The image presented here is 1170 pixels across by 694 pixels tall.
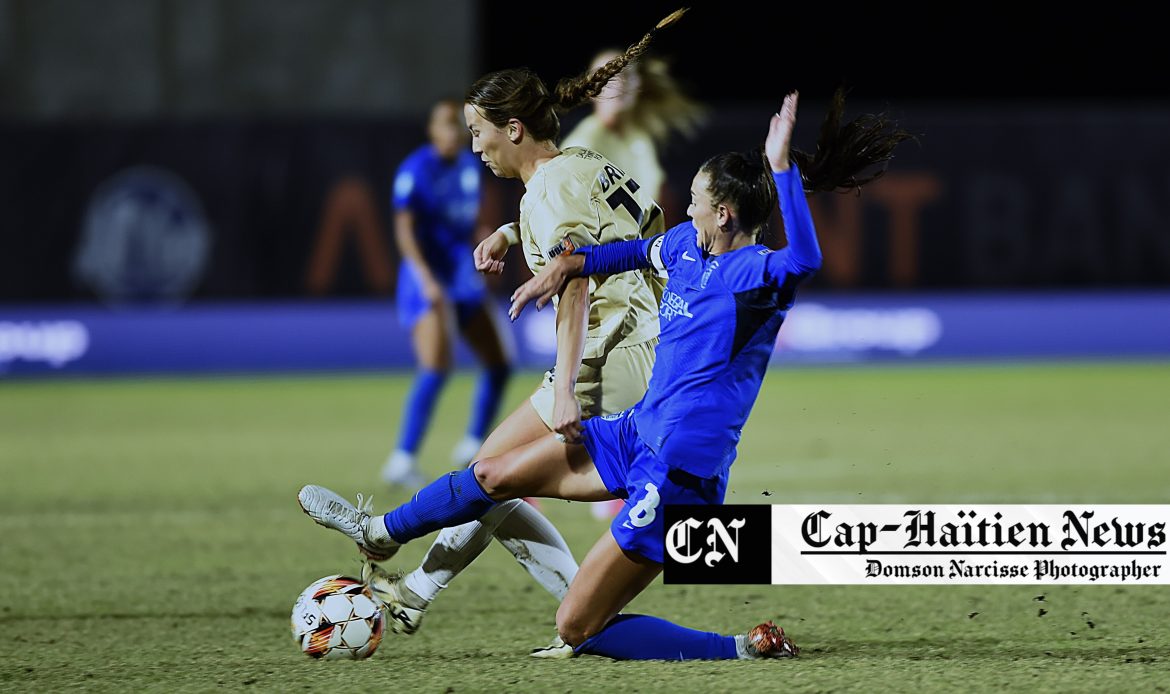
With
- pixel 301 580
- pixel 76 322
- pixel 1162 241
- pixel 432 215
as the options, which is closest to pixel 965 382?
pixel 1162 241

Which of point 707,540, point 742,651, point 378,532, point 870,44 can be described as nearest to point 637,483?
point 707,540

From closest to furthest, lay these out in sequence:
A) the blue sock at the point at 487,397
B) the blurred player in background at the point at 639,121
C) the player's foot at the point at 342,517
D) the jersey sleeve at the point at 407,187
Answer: the player's foot at the point at 342,517
the blurred player in background at the point at 639,121
the jersey sleeve at the point at 407,187
the blue sock at the point at 487,397

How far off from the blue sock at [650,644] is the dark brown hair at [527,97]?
1434mm

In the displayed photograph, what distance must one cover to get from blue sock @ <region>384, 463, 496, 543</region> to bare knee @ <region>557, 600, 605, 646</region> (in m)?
0.38

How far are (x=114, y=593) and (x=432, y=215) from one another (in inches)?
138

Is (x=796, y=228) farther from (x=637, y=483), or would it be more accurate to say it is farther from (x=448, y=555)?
(x=448, y=555)

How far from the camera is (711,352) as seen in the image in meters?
4.56

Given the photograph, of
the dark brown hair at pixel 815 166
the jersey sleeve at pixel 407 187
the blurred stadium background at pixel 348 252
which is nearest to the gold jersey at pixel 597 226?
the dark brown hair at pixel 815 166

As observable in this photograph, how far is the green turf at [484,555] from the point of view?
469 centimetres

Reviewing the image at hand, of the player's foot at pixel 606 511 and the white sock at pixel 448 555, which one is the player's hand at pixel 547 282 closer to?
the white sock at pixel 448 555

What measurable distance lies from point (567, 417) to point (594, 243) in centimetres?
53

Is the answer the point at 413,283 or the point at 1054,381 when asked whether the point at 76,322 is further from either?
the point at 1054,381

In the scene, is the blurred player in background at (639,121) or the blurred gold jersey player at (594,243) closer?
the blurred gold jersey player at (594,243)

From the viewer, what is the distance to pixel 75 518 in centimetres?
795
